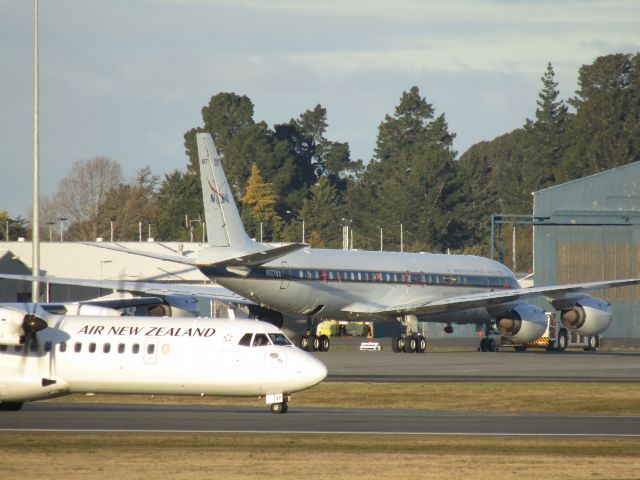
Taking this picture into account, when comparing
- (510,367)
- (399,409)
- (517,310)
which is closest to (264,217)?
(517,310)

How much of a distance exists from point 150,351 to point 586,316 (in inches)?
1209

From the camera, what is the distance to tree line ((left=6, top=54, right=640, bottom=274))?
146m

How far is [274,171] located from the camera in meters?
170

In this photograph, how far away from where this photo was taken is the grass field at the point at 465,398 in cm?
3266

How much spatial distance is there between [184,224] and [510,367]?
10785cm

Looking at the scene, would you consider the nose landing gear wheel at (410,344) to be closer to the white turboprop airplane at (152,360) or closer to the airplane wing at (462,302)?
the airplane wing at (462,302)

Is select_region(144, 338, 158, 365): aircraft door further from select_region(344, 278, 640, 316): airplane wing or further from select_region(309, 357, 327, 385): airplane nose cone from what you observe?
select_region(344, 278, 640, 316): airplane wing

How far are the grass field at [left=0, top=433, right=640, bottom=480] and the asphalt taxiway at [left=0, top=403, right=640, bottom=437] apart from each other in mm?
1155

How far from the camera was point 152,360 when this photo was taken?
28.5m

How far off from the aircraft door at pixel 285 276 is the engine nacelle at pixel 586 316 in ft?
42.8

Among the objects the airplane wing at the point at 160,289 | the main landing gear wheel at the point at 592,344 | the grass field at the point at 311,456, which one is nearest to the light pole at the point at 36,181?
the airplane wing at the point at 160,289

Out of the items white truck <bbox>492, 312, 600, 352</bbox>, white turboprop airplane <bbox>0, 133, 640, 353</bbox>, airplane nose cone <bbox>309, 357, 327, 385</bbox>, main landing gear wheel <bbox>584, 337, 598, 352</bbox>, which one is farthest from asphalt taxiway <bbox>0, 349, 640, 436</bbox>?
main landing gear wheel <bbox>584, 337, 598, 352</bbox>

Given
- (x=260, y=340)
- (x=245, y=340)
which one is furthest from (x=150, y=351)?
(x=260, y=340)

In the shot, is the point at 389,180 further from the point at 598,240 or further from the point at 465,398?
the point at 465,398
